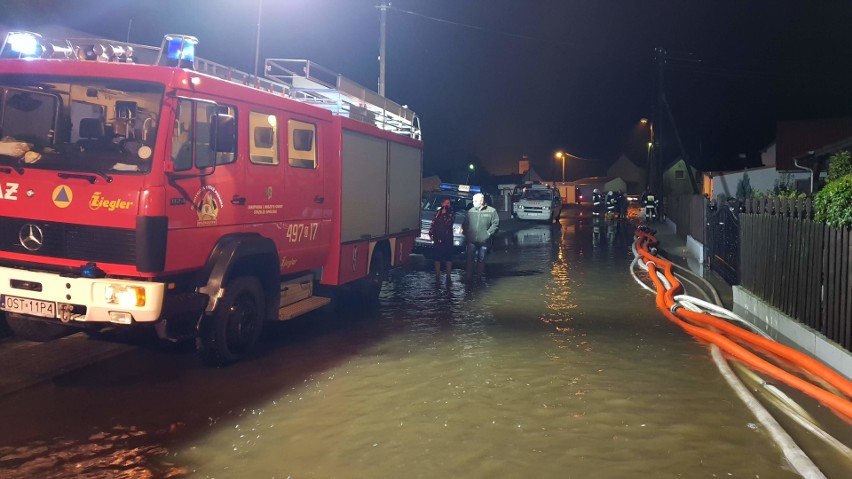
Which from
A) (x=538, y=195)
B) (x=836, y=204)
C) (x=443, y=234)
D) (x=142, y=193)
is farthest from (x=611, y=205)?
(x=142, y=193)

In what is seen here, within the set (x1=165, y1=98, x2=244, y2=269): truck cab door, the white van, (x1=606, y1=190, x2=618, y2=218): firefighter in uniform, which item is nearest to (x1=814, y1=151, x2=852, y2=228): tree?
(x1=165, y1=98, x2=244, y2=269): truck cab door

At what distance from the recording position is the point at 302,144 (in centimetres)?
886

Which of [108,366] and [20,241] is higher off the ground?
[20,241]

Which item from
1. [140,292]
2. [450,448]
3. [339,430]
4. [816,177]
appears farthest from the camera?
[816,177]

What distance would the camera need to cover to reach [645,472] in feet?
15.2

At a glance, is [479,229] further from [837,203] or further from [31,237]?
[31,237]

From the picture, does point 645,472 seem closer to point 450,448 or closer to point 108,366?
point 450,448

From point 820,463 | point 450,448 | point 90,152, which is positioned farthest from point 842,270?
point 90,152

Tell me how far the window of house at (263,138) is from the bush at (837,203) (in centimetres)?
589

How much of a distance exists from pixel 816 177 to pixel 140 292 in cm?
2399

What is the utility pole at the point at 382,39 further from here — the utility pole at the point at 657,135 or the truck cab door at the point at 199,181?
the utility pole at the point at 657,135

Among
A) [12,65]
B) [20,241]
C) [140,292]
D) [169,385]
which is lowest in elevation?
[169,385]

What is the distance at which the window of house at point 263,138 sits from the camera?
7801mm

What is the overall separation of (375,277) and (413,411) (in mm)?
5921
